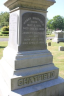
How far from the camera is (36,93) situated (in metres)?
3.17

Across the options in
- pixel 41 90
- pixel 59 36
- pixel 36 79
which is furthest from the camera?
pixel 59 36

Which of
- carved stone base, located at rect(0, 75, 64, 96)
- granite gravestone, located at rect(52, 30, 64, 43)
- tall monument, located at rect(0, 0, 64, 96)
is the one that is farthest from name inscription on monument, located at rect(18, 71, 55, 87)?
granite gravestone, located at rect(52, 30, 64, 43)

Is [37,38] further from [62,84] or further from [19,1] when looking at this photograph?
[62,84]

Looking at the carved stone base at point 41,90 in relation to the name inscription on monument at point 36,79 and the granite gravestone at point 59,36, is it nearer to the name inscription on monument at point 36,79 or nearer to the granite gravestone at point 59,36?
the name inscription on monument at point 36,79

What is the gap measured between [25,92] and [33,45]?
1.46 meters

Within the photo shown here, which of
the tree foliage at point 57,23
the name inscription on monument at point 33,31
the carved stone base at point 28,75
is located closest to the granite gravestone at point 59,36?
the name inscription on monument at point 33,31

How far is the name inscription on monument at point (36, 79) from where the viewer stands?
129 inches

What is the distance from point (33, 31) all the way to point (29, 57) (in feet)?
2.78

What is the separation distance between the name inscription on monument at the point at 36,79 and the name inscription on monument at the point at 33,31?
0.90 meters

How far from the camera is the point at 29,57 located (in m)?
3.55

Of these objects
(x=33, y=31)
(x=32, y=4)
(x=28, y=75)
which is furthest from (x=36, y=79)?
(x=32, y=4)

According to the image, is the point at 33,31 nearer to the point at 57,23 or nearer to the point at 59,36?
the point at 59,36

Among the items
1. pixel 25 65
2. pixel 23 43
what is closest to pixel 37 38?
pixel 23 43

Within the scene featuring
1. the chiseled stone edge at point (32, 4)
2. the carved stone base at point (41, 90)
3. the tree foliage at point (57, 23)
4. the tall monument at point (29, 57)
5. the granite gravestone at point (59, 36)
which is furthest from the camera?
the tree foliage at point (57, 23)
